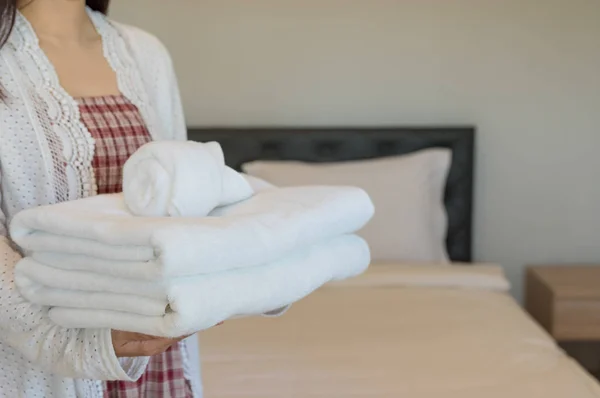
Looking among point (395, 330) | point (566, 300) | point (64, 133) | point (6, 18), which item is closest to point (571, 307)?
point (566, 300)

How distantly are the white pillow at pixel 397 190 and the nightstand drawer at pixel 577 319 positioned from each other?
0.46 meters

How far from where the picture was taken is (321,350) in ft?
6.74

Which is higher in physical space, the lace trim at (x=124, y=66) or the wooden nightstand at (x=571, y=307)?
the lace trim at (x=124, y=66)

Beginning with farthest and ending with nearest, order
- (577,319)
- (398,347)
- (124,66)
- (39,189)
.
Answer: (577,319) < (398,347) < (124,66) < (39,189)

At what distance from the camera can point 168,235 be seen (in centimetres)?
84

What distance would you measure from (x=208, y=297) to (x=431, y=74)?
7.79 ft

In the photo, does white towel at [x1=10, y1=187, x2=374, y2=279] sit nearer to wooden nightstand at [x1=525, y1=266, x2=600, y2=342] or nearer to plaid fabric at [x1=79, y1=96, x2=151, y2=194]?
plaid fabric at [x1=79, y1=96, x2=151, y2=194]

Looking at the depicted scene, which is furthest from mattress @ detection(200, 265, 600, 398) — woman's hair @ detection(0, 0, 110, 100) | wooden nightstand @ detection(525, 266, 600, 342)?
woman's hair @ detection(0, 0, 110, 100)

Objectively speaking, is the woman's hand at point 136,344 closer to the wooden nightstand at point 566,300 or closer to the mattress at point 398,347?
the mattress at point 398,347

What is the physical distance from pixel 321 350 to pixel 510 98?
1.55 metres

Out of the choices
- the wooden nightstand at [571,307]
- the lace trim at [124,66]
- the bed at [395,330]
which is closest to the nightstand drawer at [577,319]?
the wooden nightstand at [571,307]

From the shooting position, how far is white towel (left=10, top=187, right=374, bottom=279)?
0.85 m

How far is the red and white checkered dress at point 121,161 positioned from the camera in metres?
1.24

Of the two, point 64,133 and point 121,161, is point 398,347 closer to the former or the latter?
point 121,161
